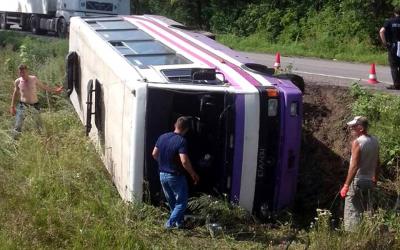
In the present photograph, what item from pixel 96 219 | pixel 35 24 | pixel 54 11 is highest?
pixel 54 11

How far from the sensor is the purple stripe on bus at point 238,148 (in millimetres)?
7850

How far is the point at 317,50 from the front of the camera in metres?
23.7

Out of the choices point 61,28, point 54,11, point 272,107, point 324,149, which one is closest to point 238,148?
point 272,107

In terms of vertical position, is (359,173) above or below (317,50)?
above

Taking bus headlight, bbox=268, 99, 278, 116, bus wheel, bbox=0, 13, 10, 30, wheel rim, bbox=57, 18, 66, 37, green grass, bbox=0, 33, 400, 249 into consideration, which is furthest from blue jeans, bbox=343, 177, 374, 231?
bus wheel, bbox=0, 13, 10, 30

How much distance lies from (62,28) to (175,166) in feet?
73.8

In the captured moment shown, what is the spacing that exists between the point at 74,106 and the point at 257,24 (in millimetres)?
17871

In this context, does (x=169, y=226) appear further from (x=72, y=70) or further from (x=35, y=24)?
(x=35, y=24)

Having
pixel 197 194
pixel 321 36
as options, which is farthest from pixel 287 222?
pixel 321 36

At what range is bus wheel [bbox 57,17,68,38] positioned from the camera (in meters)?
28.7

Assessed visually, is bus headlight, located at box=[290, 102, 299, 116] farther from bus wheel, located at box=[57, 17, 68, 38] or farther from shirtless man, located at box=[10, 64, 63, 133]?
bus wheel, located at box=[57, 17, 68, 38]

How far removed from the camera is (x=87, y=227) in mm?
7223

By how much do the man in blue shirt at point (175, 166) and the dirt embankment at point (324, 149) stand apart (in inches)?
86.7

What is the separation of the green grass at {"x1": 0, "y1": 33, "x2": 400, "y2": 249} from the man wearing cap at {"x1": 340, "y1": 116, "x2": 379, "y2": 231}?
28 cm
